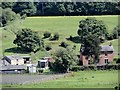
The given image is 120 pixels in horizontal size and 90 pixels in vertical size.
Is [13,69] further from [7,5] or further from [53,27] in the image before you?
[7,5]

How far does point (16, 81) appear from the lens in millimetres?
10945

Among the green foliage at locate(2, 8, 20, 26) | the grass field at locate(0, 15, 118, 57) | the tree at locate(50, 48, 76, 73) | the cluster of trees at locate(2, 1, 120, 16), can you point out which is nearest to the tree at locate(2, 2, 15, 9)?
the cluster of trees at locate(2, 1, 120, 16)

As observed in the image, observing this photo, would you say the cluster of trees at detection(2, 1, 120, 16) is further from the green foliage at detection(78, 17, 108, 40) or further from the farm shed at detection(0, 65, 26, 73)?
the farm shed at detection(0, 65, 26, 73)

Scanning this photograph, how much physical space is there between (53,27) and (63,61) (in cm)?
592

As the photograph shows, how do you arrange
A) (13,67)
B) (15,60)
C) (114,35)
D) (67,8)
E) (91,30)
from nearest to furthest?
1. (13,67)
2. (15,60)
3. (114,35)
4. (91,30)
5. (67,8)

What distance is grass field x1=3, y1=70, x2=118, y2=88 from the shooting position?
1043 centimetres

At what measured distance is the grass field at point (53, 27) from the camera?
50.0ft

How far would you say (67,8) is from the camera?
20859 mm

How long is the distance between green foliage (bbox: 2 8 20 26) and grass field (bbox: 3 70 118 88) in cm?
709

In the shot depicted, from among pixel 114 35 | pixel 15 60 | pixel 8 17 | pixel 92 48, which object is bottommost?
pixel 15 60

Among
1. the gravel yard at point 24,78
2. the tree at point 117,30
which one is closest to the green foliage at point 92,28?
the tree at point 117,30

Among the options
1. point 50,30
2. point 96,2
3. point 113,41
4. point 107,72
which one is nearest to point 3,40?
point 50,30

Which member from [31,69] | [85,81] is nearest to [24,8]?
[31,69]

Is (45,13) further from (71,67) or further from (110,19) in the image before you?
(71,67)
